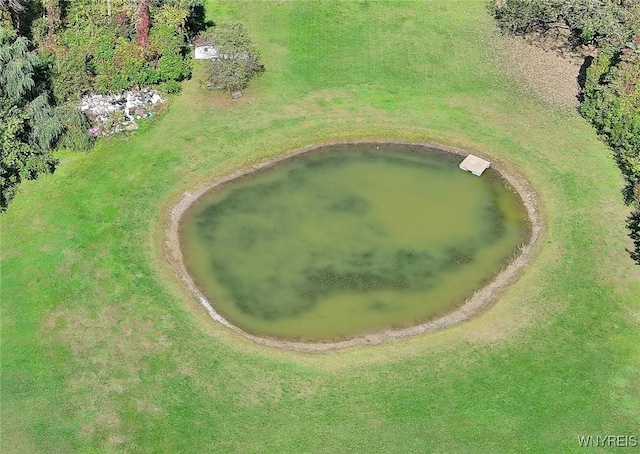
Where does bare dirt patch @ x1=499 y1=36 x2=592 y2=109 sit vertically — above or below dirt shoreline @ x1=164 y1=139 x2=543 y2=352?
above

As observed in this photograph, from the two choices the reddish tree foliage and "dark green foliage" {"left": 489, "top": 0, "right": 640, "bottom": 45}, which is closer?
the reddish tree foliage

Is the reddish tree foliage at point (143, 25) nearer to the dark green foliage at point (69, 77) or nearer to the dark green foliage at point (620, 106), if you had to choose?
the dark green foliage at point (69, 77)

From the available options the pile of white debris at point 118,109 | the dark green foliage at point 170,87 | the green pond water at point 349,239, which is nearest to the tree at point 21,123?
the pile of white debris at point 118,109

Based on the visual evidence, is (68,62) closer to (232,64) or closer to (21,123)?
(21,123)

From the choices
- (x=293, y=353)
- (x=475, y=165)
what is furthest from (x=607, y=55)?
(x=293, y=353)

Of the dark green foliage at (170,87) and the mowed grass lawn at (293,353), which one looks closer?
the mowed grass lawn at (293,353)

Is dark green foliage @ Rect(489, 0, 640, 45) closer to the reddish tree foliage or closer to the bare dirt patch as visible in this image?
the bare dirt patch

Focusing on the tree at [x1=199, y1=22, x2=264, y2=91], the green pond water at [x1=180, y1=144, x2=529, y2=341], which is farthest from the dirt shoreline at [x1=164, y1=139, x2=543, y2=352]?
the tree at [x1=199, y1=22, x2=264, y2=91]
